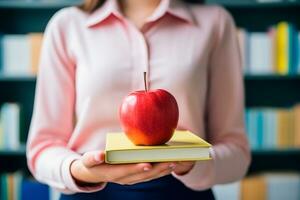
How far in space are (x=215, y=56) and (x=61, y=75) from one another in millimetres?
343

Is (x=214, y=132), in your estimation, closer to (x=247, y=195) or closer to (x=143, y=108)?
(x=143, y=108)

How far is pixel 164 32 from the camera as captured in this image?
121 cm

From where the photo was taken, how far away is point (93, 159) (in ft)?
2.83

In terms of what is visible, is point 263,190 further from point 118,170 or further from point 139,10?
point 118,170

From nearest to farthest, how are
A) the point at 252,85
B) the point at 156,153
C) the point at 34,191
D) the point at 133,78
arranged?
1. the point at 156,153
2. the point at 133,78
3. the point at 34,191
4. the point at 252,85

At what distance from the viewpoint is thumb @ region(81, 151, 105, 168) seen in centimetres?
85

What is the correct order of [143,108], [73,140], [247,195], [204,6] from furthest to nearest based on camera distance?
[247,195]
[204,6]
[73,140]
[143,108]

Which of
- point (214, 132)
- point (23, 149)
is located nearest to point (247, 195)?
point (23, 149)

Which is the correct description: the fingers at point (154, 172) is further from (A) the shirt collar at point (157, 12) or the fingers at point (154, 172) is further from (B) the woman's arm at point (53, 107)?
(A) the shirt collar at point (157, 12)

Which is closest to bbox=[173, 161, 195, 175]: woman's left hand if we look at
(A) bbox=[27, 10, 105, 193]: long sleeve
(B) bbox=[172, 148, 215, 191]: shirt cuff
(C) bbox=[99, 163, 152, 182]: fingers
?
(B) bbox=[172, 148, 215, 191]: shirt cuff

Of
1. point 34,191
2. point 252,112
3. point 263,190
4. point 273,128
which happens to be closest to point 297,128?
point 273,128

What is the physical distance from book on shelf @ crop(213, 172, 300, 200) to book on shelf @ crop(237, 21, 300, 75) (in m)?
0.62

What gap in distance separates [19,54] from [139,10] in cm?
199

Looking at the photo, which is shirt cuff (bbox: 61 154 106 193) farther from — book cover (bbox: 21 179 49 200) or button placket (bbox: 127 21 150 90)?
book cover (bbox: 21 179 49 200)
